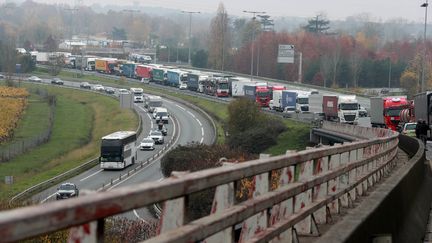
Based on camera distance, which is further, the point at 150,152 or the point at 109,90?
the point at 109,90

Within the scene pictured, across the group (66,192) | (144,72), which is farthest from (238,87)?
(66,192)

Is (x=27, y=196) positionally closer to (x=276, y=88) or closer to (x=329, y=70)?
(x=276, y=88)

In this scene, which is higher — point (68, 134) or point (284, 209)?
point (284, 209)

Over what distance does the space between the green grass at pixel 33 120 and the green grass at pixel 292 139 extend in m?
25.2

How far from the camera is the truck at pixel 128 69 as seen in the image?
538 ft

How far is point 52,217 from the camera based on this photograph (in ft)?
12.1

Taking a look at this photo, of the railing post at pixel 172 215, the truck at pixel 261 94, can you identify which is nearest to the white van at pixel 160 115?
the truck at pixel 261 94

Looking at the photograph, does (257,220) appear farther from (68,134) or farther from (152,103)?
(152,103)

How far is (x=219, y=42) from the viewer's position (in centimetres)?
18550

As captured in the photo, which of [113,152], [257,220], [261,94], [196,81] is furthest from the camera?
[196,81]

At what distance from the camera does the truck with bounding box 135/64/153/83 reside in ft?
502

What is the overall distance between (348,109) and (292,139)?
8.86 meters

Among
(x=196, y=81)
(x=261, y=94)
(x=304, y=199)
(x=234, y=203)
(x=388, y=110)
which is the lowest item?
(x=261, y=94)

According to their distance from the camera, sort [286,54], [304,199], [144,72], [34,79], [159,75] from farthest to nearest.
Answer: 1. [34,79]
2. [144,72]
3. [159,75]
4. [286,54]
5. [304,199]
